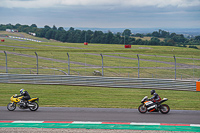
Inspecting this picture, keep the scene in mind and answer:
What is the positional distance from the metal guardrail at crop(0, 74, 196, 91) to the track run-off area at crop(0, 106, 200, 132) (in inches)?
303

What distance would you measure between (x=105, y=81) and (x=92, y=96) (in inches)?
167

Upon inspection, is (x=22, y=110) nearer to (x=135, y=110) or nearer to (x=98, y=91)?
(x=135, y=110)

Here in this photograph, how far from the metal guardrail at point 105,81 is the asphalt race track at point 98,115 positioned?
7699 millimetres

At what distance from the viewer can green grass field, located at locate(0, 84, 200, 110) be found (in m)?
14.7

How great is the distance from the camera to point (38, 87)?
20.5m

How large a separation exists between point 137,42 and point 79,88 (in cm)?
6849

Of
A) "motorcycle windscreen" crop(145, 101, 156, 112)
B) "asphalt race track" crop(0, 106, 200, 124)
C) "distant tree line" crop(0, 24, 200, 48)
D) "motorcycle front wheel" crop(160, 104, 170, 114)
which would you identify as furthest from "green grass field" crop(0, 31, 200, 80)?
"distant tree line" crop(0, 24, 200, 48)

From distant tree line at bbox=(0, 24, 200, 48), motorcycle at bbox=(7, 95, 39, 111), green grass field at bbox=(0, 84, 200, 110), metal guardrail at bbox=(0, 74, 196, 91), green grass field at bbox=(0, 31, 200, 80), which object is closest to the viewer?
motorcycle at bbox=(7, 95, 39, 111)

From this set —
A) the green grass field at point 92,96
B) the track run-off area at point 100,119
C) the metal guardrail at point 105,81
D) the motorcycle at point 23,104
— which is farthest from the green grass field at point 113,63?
the motorcycle at point 23,104

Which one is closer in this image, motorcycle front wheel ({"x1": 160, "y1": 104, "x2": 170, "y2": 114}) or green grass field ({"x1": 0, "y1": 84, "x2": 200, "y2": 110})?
motorcycle front wheel ({"x1": 160, "y1": 104, "x2": 170, "y2": 114})

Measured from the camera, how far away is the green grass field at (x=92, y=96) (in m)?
14.7

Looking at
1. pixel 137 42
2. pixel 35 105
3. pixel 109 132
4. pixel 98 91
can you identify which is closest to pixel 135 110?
pixel 109 132

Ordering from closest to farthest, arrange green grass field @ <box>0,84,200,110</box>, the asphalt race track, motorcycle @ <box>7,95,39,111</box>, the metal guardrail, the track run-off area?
the track run-off area < the asphalt race track < motorcycle @ <box>7,95,39,111</box> < green grass field @ <box>0,84,200,110</box> < the metal guardrail

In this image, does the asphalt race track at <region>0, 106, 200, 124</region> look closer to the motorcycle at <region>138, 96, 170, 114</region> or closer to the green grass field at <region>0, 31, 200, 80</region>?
the motorcycle at <region>138, 96, 170, 114</region>
